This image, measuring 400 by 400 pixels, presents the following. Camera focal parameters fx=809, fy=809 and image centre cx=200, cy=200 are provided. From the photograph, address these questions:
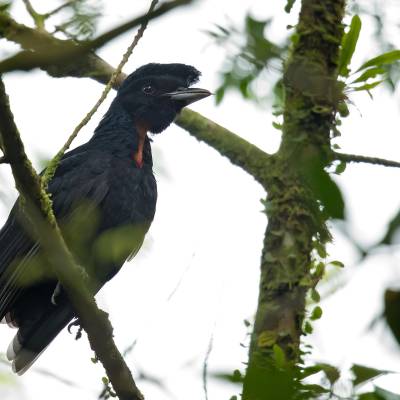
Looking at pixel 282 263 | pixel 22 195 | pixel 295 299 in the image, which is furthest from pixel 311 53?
pixel 22 195

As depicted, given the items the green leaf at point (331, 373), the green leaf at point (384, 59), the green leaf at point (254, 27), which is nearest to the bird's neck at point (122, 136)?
the green leaf at point (384, 59)

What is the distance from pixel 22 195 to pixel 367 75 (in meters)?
1.58

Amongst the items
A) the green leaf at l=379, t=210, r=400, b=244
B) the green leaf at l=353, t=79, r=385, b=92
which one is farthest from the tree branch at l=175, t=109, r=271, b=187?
the green leaf at l=379, t=210, r=400, b=244

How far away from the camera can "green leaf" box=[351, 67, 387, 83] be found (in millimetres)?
3475

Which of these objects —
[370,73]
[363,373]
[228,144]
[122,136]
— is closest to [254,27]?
[363,373]

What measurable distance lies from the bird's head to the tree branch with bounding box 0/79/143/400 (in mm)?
2217

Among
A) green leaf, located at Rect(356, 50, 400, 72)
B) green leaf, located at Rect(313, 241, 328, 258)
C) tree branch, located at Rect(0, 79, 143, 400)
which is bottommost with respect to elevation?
tree branch, located at Rect(0, 79, 143, 400)

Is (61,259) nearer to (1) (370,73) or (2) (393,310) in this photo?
(1) (370,73)

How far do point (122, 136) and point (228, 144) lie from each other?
2.44 ft

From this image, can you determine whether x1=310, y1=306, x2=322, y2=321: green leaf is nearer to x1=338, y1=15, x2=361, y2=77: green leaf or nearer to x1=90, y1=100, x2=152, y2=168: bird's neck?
x1=338, y1=15, x2=361, y2=77: green leaf

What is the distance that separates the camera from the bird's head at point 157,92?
18.4ft

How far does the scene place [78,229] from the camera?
177 inches

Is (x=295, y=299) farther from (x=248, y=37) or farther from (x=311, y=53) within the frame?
(x=248, y=37)

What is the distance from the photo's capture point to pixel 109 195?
4730 millimetres
